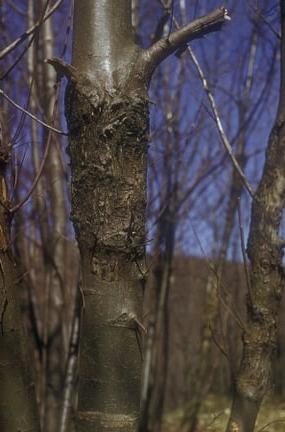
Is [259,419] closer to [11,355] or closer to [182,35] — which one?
[11,355]

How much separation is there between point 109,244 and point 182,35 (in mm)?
737

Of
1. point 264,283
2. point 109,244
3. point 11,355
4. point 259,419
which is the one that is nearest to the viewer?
point 109,244

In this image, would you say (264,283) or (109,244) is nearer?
(109,244)

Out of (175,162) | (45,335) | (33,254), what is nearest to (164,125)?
(175,162)

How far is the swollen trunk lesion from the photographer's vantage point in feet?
6.11

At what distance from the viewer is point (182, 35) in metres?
1.99

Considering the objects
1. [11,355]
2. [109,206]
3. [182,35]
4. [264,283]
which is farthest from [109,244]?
[264,283]

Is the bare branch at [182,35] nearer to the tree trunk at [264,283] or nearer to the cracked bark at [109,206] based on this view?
the cracked bark at [109,206]

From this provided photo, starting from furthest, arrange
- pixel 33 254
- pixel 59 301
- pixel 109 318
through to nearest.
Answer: pixel 33 254, pixel 59 301, pixel 109 318

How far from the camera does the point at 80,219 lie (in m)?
1.93

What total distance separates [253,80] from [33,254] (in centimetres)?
312

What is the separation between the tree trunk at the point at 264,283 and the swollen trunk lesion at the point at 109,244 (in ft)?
4.15

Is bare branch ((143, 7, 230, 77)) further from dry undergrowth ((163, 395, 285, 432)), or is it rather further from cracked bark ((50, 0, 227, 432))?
dry undergrowth ((163, 395, 285, 432))

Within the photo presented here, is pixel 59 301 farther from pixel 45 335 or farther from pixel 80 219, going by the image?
pixel 80 219
